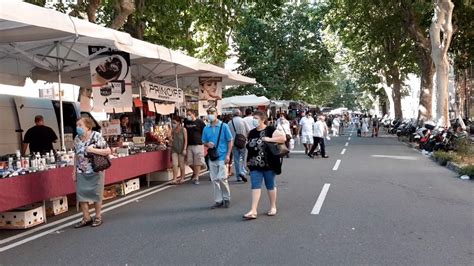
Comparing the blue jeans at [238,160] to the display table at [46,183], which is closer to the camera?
the display table at [46,183]

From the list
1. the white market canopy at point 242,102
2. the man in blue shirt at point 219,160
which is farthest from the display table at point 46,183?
the white market canopy at point 242,102

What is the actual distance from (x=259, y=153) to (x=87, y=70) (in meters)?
7.51

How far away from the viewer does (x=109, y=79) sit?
11.4 meters

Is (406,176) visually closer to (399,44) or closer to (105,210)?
(105,210)

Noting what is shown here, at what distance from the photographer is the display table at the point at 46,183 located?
7.15 m

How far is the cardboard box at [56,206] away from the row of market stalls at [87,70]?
0.37 meters

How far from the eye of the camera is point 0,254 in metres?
6.39

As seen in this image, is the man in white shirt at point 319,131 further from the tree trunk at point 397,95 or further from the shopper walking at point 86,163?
the tree trunk at point 397,95

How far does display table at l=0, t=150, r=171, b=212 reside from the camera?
281 inches

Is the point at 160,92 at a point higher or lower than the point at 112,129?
higher

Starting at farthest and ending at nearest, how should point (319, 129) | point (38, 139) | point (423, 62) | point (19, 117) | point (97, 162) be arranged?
point (423, 62) < point (319, 129) < point (19, 117) < point (38, 139) < point (97, 162)

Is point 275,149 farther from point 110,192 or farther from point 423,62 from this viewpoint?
point 423,62

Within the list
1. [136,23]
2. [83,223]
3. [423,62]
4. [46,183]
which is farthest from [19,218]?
[423,62]

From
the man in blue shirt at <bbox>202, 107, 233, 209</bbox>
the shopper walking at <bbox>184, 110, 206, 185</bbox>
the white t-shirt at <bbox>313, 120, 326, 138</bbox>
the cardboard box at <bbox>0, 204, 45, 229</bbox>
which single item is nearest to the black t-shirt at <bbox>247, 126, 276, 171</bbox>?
the man in blue shirt at <bbox>202, 107, 233, 209</bbox>
